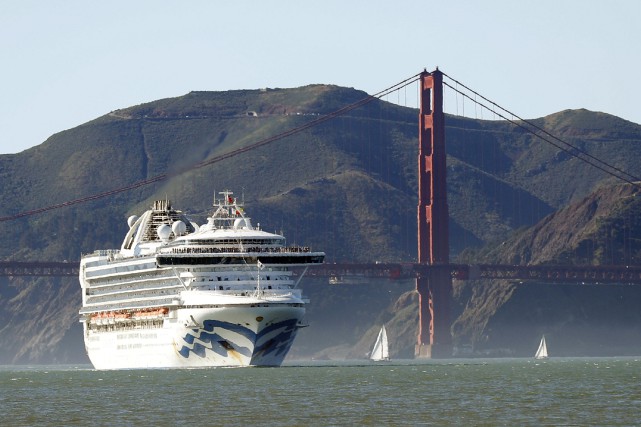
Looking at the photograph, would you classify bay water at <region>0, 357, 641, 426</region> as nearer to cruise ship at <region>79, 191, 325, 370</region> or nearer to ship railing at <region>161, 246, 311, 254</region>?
cruise ship at <region>79, 191, 325, 370</region>

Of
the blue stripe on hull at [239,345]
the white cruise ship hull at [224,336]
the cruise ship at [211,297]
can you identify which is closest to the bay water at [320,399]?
the white cruise ship hull at [224,336]

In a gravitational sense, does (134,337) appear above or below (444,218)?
below

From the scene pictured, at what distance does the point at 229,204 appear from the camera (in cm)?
12031

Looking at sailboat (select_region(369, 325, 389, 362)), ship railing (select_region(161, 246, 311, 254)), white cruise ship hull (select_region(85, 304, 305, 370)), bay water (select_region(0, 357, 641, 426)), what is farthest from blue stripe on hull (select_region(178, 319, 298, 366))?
sailboat (select_region(369, 325, 389, 362))

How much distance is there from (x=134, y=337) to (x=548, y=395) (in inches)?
1755

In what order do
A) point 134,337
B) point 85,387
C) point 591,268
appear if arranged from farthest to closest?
point 591,268 → point 134,337 → point 85,387

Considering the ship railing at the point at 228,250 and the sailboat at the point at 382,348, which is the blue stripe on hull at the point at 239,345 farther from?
the sailboat at the point at 382,348

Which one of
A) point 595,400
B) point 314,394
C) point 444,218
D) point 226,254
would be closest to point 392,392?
point 314,394

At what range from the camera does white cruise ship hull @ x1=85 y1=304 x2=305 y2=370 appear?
365ft

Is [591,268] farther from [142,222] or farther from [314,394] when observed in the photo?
[314,394]

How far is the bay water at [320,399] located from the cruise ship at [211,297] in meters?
1.81

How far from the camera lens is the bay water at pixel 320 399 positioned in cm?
7044

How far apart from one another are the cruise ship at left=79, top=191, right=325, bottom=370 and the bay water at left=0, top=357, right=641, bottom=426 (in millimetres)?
1812

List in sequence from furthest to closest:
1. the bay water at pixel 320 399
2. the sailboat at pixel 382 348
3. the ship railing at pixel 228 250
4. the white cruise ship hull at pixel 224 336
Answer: the sailboat at pixel 382 348 → the ship railing at pixel 228 250 → the white cruise ship hull at pixel 224 336 → the bay water at pixel 320 399
